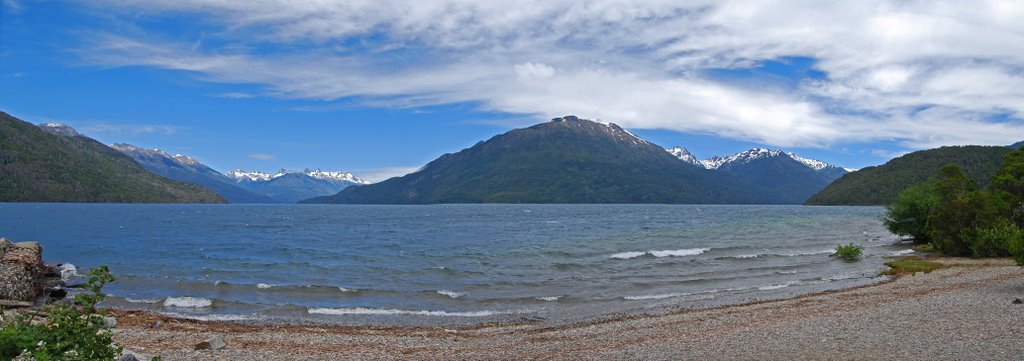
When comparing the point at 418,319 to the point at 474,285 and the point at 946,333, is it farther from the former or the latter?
the point at 946,333

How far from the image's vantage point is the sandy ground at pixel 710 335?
15805 mm

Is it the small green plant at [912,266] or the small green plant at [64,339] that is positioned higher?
the small green plant at [64,339]

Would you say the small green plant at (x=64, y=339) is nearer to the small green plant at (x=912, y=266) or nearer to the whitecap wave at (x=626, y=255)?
the small green plant at (x=912, y=266)

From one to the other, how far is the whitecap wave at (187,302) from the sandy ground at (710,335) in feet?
13.4

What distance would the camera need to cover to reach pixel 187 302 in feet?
99.6

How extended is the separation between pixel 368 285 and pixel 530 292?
32.8ft

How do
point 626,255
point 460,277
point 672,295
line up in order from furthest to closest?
1. point 626,255
2. point 460,277
3. point 672,295

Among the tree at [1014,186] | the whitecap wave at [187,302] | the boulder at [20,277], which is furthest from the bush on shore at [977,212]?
the boulder at [20,277]

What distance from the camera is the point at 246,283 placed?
37281 millimetres

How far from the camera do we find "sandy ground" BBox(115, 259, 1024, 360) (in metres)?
15.8

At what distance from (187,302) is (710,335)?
982 inches

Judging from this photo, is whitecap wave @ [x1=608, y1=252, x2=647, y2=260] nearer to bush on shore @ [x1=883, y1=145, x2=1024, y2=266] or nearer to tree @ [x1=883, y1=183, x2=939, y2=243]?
bush on shore @ [x1=883, y1=145, x2=1024, y2=266]

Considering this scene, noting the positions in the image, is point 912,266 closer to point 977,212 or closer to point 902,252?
point 977,212

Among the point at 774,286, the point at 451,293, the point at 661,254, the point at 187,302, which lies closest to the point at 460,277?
the point at 451,293
